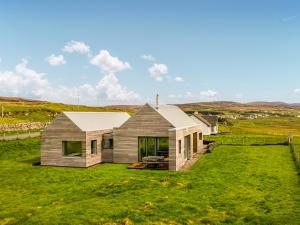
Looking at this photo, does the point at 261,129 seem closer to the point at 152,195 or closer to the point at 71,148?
the point at 71,148

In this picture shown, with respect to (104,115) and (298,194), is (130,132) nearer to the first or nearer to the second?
(104,115)

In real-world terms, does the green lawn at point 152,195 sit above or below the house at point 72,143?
below

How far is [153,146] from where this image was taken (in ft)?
94.9

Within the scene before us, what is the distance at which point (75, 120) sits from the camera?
94.1 ft

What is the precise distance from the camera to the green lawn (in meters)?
14.8

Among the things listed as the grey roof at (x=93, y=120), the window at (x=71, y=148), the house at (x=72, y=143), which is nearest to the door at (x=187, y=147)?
the house at (x=72, y=143)

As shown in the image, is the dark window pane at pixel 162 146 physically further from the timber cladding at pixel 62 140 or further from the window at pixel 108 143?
the timber cladding at pixel 62 140

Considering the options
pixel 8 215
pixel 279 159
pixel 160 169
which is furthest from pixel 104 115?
pixel 8 215

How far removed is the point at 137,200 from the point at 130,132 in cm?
1250

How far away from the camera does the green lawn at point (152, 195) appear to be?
581 inches

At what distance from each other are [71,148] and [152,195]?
41.9 feet

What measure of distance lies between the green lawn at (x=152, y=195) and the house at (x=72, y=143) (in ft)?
4.35

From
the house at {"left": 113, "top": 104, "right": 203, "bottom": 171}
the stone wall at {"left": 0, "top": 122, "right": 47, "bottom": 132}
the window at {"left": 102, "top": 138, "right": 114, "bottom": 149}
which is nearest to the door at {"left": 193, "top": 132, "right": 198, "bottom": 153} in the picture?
the house at {"left": 113, "top": 104, "right": 203, "bottom": 171}

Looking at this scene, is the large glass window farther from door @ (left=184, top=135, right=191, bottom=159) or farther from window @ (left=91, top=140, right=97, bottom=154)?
window @ (left=91, top=140, right=97, bottom=154)
